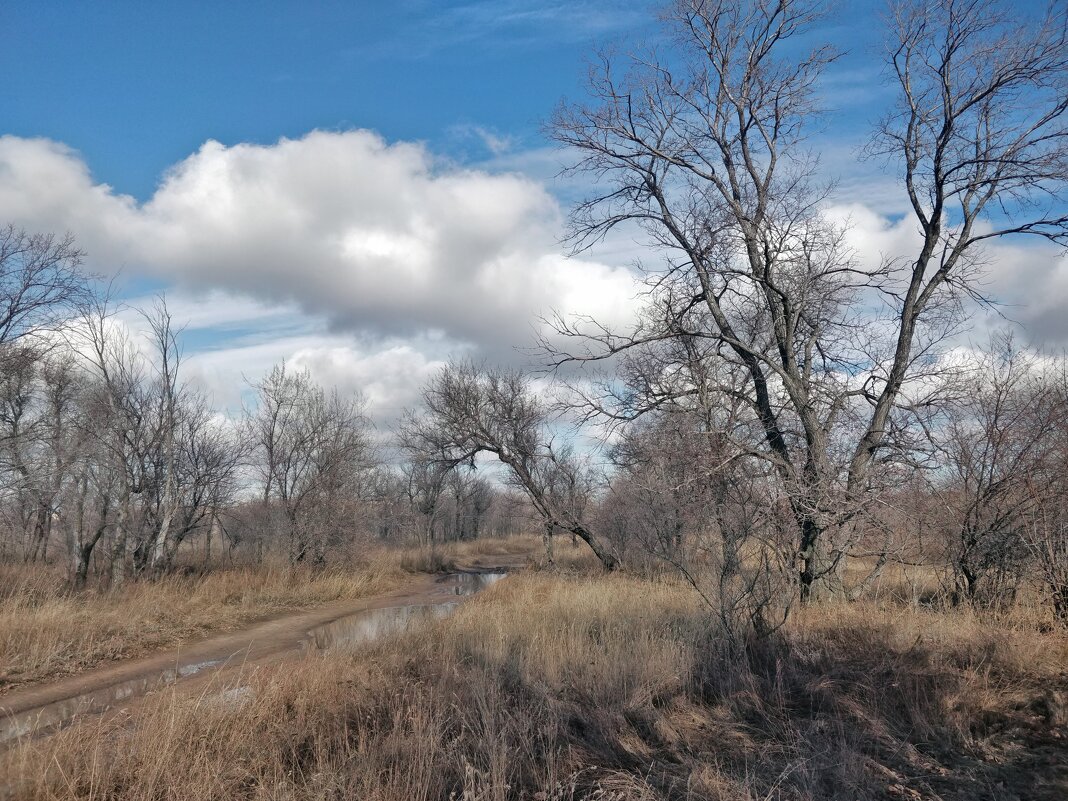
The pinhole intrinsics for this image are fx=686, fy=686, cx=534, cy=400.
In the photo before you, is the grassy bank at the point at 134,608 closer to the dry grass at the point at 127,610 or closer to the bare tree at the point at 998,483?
the dry grass at the point at 127,610

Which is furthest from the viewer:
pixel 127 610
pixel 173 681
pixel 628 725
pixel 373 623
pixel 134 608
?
pixel 373 623

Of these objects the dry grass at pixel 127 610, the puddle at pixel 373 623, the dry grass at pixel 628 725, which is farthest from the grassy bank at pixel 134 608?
the dry grass at pixel 628 725

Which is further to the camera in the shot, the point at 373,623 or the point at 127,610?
the point at 373,623

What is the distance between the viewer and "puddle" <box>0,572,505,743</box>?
6918mm

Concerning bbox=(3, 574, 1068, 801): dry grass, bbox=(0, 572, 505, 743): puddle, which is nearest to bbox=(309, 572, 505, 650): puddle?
bbox=(0, 572, 505, 743): puddle

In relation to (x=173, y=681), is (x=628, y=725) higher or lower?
higher

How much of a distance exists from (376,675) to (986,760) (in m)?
5.95

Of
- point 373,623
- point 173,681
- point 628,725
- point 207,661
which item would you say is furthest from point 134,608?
point 628,725

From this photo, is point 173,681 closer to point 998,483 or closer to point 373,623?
point 373,623

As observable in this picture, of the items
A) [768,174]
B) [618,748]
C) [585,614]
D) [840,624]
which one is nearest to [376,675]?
[618,748]

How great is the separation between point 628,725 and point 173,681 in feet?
20.8

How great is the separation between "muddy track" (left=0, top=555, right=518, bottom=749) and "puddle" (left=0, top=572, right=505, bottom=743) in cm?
1

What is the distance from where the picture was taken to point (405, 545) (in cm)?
3953

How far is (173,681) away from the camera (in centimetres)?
898
